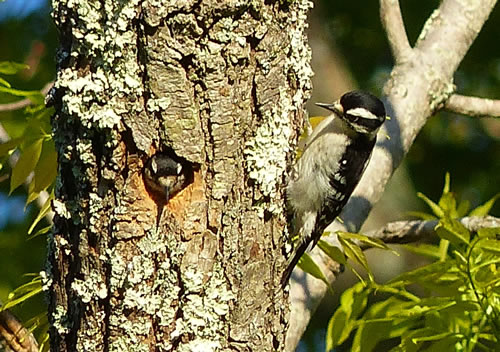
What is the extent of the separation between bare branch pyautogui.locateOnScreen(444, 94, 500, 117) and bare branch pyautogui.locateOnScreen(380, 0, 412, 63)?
1.09 feet

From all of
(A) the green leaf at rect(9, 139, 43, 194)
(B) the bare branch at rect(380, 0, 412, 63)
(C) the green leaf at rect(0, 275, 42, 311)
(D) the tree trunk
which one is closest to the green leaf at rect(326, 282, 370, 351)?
(D) the tree trunk

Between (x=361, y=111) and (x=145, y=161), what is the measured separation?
1.68 meters

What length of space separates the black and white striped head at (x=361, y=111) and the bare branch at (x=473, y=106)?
62 cm

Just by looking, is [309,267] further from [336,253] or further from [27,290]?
[27,290]

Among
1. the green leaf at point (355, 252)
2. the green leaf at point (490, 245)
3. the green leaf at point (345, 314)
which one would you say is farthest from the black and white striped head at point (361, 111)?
the green leaf at point (490, 245)

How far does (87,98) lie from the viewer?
2.52 meters

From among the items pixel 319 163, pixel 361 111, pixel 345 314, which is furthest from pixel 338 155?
pixel 345 314

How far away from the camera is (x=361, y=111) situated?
160 inches

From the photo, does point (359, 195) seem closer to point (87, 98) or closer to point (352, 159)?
point (352, 159)

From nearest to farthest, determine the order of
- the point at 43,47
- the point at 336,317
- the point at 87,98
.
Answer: the point at 87,98 → the point at 336,317 → the point at 43,47

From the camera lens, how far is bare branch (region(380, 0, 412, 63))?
14.5 ft

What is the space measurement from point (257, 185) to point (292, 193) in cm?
56

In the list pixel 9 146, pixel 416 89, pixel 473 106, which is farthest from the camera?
pixel 473 106

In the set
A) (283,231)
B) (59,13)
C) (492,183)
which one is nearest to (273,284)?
(283,231)
